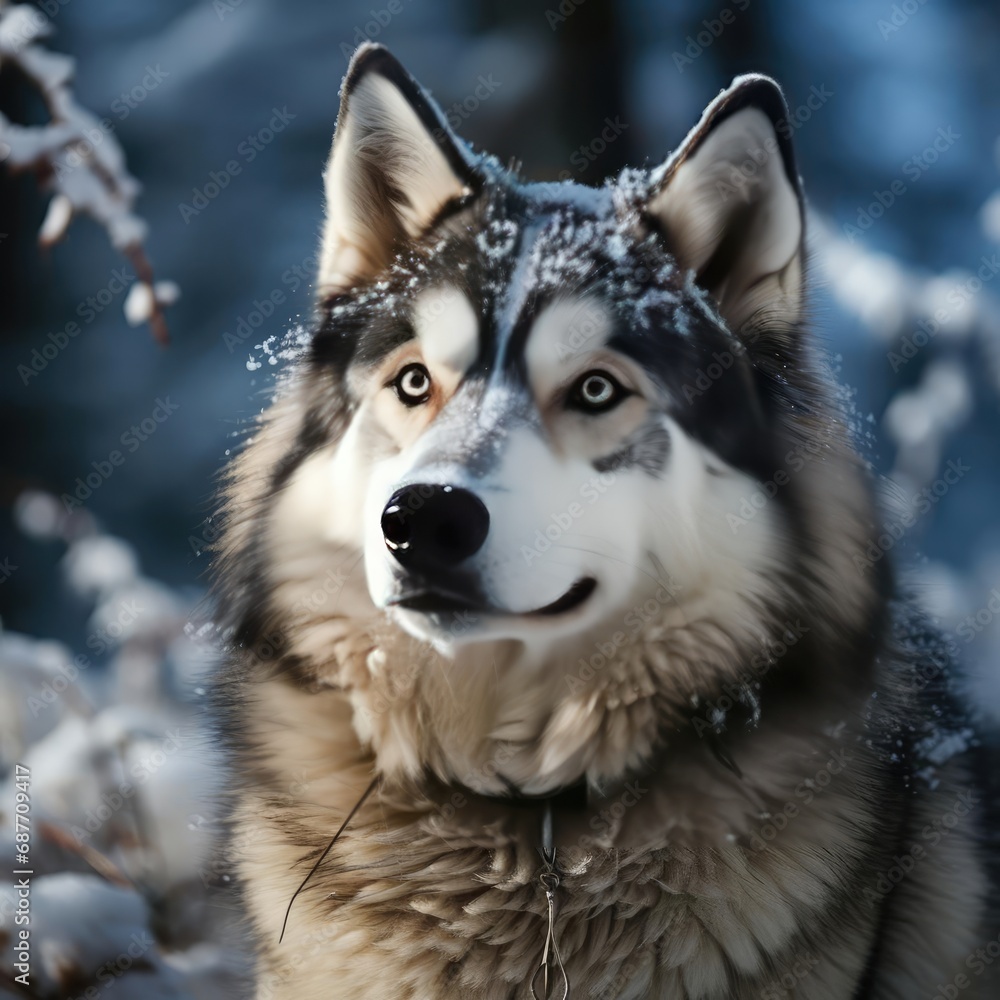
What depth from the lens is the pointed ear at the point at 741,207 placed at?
1528mm

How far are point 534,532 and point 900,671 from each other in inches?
33.1

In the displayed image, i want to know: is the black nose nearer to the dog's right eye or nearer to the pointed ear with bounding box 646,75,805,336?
the dog's right eye

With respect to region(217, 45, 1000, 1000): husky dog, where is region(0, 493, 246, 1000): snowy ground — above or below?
below

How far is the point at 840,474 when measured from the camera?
1.63m

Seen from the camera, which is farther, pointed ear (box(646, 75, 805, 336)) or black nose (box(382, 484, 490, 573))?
pointed ear (box(646, 75, 805, 336))

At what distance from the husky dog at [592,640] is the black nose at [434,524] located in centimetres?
7

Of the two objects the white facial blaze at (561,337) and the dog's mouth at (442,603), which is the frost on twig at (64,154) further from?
the dog's mouth at (442,603)

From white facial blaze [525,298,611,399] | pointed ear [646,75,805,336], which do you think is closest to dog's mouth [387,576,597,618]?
white facial blaze [525,298,611,399]

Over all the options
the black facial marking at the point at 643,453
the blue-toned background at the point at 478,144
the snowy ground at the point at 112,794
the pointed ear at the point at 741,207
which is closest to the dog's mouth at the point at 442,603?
the black facial marking at the point at 643,453

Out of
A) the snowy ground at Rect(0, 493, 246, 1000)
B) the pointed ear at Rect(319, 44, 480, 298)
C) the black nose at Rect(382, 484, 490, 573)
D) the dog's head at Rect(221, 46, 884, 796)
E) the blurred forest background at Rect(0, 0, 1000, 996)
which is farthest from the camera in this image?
the blurred forest background at Rect(0, 0, 1000, 996)

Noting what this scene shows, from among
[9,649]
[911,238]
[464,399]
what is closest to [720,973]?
[464,399]

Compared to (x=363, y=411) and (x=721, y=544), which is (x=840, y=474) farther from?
(x=363, y=411)

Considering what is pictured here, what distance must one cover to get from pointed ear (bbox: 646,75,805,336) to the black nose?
68 centimetres

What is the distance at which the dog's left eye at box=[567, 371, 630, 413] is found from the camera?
1.47 meters
